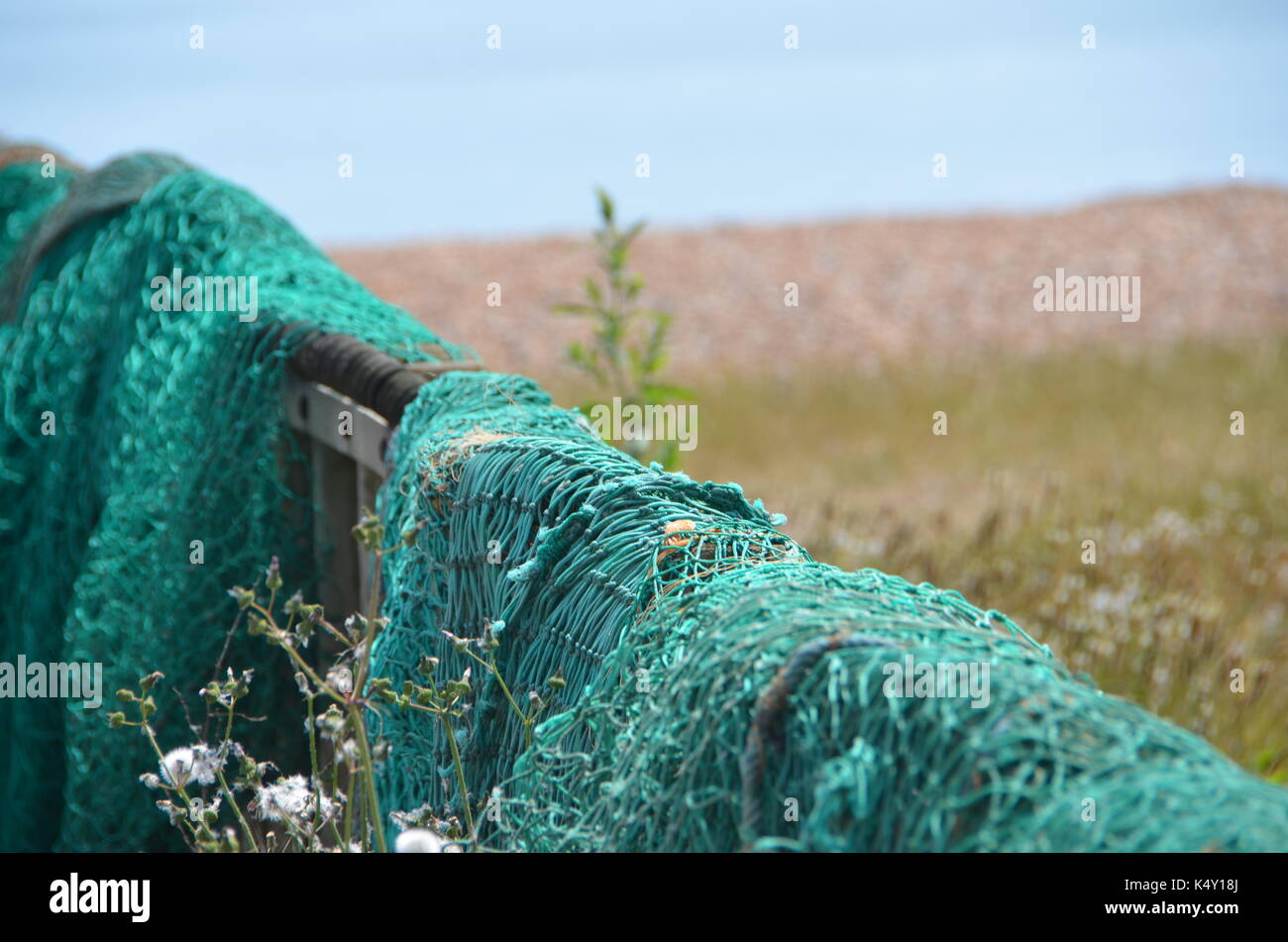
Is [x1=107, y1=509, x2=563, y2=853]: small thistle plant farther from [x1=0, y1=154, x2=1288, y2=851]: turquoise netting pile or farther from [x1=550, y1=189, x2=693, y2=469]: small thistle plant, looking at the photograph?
[x1=550, y1=189, x2=693, y2=469]: small thistle plant

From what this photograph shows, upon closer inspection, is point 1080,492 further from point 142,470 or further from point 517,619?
point 517,619

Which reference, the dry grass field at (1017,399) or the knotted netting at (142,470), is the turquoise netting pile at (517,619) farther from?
the dry grass field at (1017,399)

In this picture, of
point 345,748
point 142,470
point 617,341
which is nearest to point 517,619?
point 345,748

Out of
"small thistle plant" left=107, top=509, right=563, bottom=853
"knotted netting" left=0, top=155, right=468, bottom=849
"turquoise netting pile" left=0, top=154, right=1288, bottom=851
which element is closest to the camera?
"turquoise netting pile" left=0, top=154, right=1288, bottom=851

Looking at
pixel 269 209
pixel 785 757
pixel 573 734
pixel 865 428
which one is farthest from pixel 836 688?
pixel 865 428

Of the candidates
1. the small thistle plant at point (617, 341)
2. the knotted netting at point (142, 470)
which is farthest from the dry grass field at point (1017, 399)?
the knotted netting at point (142, 470)

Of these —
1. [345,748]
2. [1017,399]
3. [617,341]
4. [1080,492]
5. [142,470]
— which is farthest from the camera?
[1017,399]

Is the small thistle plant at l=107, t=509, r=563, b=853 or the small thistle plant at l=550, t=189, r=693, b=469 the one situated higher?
the small thistle plant at l=550, t=189, r=693, b=469

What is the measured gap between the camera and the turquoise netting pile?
0.98m

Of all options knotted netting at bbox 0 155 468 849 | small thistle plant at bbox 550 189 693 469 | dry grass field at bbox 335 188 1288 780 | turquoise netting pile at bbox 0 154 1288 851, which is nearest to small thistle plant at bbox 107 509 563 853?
turquoise netting pile at bbox 0 154 1288 851

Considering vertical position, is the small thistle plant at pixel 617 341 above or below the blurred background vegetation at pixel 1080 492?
above

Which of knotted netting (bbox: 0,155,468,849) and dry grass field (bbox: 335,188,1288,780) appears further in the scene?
dry grass field (bbox: 335,188,1288,780)

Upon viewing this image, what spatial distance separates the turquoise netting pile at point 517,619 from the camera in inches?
38.7

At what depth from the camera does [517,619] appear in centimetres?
171
